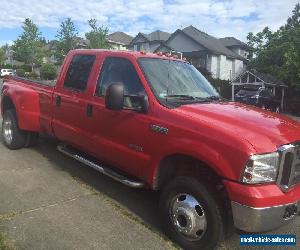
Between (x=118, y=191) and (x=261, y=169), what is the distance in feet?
8.47

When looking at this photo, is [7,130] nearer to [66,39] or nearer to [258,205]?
[258,205]

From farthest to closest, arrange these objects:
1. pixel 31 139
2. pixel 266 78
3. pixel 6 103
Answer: pixel 266 78, pixel 6 103, pixel 31 139

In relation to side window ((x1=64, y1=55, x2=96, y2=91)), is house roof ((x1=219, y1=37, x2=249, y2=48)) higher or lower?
higher

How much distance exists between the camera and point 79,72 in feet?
19.8

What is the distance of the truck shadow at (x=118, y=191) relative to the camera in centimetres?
498

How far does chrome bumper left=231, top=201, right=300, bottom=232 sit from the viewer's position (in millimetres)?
3553

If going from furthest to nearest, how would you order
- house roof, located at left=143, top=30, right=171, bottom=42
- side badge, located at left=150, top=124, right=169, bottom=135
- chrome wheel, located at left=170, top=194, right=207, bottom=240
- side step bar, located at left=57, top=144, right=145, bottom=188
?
house roof, located at left=143, top=30, right=171, bottom=42 → side step bar, located at left=57, top=144, right=145, bottom=188 → side badge, located at left=150, top=124, right=169, bottom=135 → chrome wheel, located at left=170, top=194, right=207, bottom=240

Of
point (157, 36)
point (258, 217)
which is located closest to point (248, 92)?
point (258, 217)

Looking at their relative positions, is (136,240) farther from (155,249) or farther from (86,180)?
(86,180)

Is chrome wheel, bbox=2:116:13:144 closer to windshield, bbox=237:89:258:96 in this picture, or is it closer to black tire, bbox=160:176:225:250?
black tire, bbox=160:176:225:250

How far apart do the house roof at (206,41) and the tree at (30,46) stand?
86.3 ft

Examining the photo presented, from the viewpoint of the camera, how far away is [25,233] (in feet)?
14.0

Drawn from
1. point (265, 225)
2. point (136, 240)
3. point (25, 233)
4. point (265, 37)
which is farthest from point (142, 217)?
point (265, 37)

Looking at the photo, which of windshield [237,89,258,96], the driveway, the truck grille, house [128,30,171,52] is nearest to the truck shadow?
the driveway
